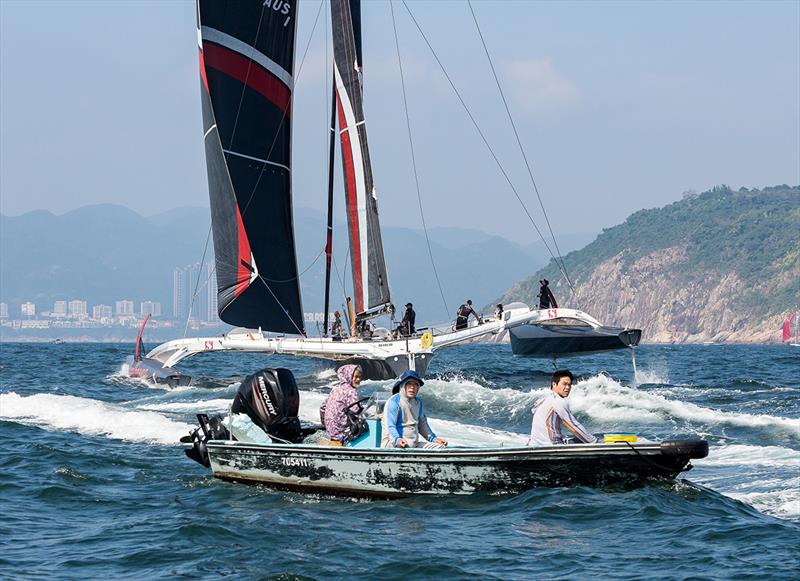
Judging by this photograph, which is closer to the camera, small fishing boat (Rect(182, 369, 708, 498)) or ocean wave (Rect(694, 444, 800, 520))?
small fishing boat (Rect(182, 369, 708, 498))

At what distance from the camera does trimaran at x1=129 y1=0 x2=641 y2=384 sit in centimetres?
3575

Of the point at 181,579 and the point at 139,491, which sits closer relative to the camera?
the point at 181,579

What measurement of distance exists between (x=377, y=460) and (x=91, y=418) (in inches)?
441

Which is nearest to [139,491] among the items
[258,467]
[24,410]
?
[258,467]

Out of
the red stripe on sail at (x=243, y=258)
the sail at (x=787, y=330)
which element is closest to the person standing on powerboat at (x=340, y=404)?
the red stripe on sail at (x=243, y=258)

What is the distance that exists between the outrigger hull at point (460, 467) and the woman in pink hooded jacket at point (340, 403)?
25.6 inches

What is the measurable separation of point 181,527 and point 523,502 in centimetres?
422

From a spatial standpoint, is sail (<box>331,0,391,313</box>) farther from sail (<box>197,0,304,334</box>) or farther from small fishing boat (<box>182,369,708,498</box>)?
small fishing boat (<box>182,369,708,498</box>)

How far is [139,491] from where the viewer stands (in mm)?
16812

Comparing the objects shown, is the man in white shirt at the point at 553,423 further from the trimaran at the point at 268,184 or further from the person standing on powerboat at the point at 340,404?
the trimaran at the point at 268,184

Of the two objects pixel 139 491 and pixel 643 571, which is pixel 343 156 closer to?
pixel 139 491

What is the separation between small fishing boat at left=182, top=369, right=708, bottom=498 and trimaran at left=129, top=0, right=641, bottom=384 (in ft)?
58.7

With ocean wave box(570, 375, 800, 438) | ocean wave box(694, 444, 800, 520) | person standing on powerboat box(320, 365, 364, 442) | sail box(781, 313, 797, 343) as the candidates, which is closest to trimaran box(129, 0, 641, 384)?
ocean wave box(570, 375, 800, 438)

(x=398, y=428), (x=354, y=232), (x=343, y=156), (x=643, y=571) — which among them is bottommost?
(x=643, y=571)
